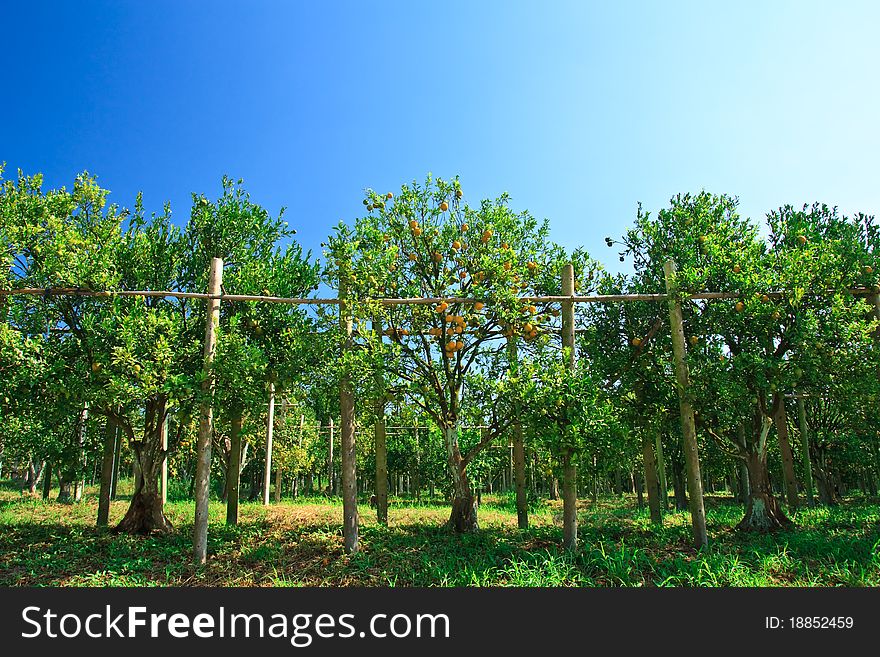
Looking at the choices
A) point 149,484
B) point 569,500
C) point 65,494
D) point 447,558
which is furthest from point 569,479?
point 65,494

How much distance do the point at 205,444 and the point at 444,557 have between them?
435 cm

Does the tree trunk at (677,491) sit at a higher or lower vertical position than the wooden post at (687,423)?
lower

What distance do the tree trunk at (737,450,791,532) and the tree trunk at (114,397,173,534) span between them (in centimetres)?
1245

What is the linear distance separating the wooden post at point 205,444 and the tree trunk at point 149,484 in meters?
3.25

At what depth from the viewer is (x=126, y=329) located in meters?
9.09

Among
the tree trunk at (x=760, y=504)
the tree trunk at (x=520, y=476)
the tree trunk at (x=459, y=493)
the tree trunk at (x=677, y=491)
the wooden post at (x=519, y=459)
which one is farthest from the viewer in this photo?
the tree trunk at (x=677, y=491)

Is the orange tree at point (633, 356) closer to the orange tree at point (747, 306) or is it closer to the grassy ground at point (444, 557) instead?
the orange tree at point (747, 306)

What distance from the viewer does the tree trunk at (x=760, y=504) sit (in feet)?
35.6

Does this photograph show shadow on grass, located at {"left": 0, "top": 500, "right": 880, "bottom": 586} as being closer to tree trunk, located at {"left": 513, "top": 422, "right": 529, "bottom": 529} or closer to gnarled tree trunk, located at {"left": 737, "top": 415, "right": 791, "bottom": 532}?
gnarled tree trunk, located at {"left": 737, "top": 415, "right": 791, "bottom": 532}

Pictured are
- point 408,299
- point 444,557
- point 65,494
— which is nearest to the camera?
A: point 444,557

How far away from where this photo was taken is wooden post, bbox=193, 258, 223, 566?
8.58m

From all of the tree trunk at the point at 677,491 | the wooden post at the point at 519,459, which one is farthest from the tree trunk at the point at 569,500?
the tree trunk at the point at 677,491

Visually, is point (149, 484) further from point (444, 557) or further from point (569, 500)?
point (569, 500)

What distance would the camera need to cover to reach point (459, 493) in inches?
424
